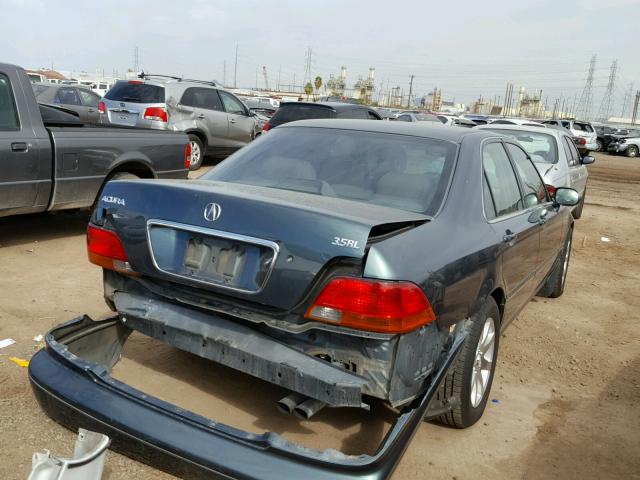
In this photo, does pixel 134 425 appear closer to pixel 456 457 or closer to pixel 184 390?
pixel 184 390

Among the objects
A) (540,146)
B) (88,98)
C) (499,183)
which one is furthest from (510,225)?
(88,98)

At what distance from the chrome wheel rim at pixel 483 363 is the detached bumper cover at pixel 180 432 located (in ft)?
1.77

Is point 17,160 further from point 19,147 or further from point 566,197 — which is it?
point 566,197

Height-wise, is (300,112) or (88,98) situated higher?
(300,112)

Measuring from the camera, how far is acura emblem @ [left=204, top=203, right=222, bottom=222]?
254cm

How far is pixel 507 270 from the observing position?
11.5 feet

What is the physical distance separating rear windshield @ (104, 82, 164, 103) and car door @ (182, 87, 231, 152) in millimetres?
622

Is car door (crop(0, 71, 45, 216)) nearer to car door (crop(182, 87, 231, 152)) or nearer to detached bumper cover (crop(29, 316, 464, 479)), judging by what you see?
detached bumper cover (crop(29, 316, 464, 479))

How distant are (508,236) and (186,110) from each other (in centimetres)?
978

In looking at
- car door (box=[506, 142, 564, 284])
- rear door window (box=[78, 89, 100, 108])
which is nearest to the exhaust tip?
car door (box=[506, 142, 564, 284])

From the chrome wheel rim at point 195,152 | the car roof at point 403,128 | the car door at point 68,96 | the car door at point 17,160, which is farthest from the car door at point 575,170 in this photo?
the car door at point 68,96

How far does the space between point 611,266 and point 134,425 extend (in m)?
7.13

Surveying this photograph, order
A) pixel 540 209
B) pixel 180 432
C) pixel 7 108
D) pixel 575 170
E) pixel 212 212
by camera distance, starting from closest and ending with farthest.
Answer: pixel 180 432 → pixel 212 212 → pixel 540 209 → pixel 7 108 → pixel 575 170

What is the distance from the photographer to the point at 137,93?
38.6ft
